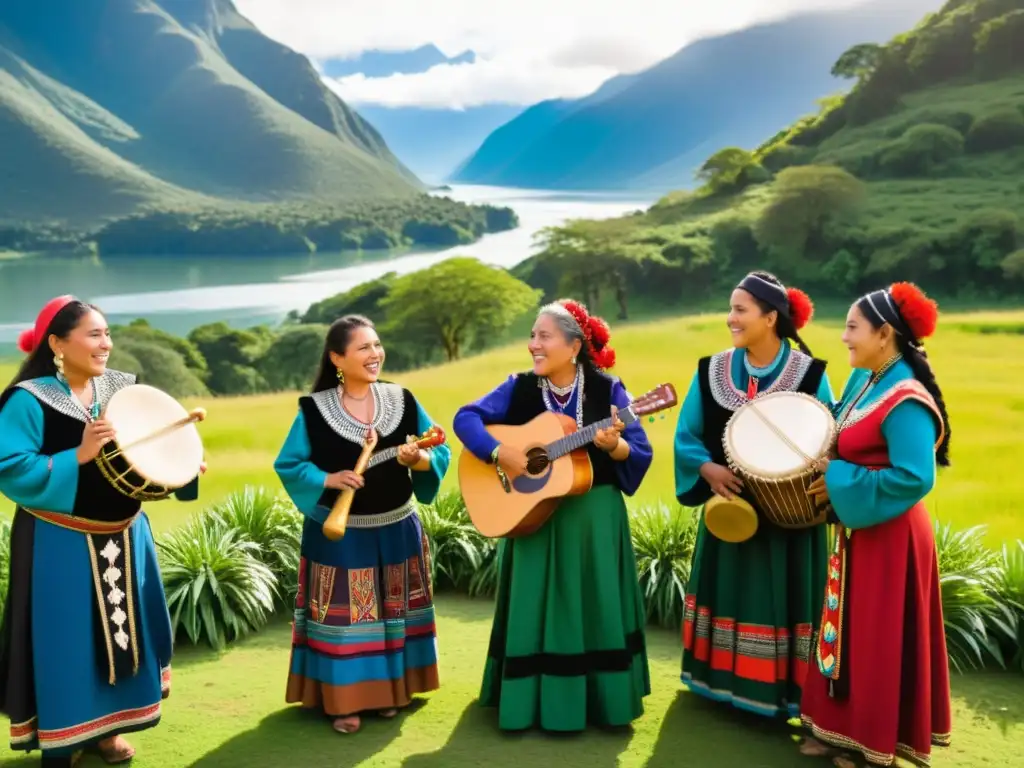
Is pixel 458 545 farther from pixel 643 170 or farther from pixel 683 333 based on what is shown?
pixel 643 170

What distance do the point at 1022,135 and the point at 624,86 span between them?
29.4 meters

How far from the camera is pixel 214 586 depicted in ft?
19.0

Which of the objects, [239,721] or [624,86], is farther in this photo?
[624,86]

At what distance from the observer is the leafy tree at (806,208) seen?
81.4 ft

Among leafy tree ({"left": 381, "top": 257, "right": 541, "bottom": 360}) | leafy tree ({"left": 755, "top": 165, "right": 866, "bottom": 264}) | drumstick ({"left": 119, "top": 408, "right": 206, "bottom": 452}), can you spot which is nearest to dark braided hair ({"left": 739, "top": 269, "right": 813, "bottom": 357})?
drumstick ({"left": 119, "top": 408, "right": 206, "bottom": 452})

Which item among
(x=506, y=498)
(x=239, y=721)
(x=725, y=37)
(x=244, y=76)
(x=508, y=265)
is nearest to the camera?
(x=506, y=498)

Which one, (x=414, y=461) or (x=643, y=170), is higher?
(x=643, y=170)

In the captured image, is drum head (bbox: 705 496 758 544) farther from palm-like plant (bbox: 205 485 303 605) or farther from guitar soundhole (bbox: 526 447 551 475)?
palm-like plant (bbox: 205 485 303 605)

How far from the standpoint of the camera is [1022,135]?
2523 cm

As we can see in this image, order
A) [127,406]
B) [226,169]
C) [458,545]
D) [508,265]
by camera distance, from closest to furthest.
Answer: [127,406] → [458,545] → [508,265] → [226,169]

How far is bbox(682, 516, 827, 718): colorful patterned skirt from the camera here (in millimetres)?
4238

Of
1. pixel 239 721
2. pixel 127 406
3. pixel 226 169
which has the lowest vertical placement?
pixel 239 721

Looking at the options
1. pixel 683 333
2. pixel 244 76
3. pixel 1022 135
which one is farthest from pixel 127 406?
pixel 244 76

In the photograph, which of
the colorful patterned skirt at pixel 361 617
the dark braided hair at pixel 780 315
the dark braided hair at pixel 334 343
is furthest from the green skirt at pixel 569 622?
the dark braided hair at pixel 334 343
